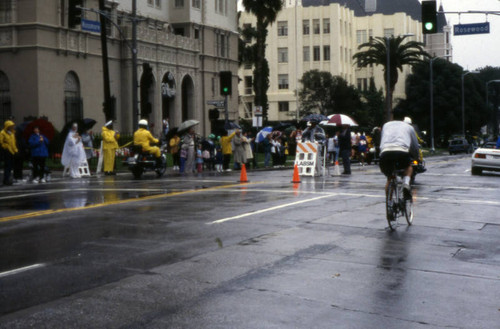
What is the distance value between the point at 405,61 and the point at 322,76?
739 inches

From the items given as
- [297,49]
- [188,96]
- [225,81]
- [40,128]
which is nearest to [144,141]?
[40,128]

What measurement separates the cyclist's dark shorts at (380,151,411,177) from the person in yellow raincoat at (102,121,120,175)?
58.0 feet

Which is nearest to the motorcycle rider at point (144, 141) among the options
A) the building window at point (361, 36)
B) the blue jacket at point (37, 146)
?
the blue jacket at point (37, 146)

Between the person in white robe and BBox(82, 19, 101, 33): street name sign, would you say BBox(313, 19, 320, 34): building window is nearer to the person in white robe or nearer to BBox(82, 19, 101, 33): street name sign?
BBox(82, 19, 101, 33): street name sign

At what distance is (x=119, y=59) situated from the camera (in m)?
46.4

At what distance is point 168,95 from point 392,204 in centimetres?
3997

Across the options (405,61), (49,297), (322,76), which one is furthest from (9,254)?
(322,76)

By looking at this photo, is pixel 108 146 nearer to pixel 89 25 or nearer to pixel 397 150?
pixel 89 25

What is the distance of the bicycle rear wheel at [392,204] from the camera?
11.6 metres

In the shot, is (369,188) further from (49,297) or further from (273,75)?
(273,75)

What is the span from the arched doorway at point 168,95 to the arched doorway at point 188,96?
236 cm

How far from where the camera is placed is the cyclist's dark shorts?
462 inches

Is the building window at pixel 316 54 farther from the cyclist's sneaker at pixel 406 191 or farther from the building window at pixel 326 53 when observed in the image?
the cyclist's sneaker at pixel 406 191

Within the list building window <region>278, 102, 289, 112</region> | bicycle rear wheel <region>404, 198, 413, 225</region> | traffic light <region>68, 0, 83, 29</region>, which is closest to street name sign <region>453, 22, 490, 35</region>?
traffic light <region>68, 0, 83, 29</region>
